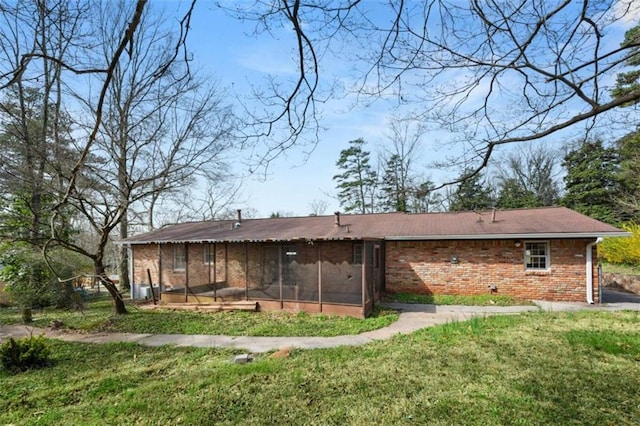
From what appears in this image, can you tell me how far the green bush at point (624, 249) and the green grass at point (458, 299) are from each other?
33.4 ft

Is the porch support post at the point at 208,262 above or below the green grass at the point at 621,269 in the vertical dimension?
above

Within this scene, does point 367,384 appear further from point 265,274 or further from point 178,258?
point 178,258

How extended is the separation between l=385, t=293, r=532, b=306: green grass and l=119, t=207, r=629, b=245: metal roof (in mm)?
2055

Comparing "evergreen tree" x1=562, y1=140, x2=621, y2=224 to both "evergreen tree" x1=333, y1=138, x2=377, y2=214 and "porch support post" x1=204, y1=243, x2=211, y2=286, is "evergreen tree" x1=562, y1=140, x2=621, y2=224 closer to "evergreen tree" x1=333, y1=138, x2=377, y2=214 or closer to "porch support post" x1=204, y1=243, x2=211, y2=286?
"evergreen tree" x1=333, y1=138, x2=377, y2=214

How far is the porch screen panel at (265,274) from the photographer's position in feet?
36.8

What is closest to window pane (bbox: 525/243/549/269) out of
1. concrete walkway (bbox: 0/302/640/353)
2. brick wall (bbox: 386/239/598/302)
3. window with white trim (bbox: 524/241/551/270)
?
window with white trim (bbox: 524/241/551/270)

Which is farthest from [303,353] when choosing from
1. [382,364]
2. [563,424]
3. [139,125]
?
[139,125]

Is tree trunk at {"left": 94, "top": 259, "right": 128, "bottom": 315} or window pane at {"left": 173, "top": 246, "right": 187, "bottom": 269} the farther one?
window pane at {"left": 173, "top": 246, "right": 187, "bottom": 269}

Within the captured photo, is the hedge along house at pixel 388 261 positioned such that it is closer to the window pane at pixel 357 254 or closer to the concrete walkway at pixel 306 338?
the window pane at pixel 357 254

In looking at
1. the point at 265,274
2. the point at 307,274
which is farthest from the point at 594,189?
the point at 265,274

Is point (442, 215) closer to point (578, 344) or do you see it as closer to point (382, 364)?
point (578, 344)

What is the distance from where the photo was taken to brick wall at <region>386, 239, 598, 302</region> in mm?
11477

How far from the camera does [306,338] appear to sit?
25.0ft

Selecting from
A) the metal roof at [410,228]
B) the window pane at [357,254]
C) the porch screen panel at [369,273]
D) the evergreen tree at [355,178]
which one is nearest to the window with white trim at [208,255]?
the metal roof at [410,228]
